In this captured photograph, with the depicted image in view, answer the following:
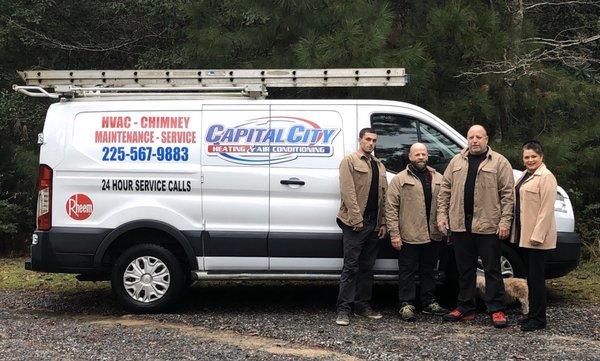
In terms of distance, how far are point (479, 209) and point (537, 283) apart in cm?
83

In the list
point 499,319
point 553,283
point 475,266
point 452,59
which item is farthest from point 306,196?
point 553,283

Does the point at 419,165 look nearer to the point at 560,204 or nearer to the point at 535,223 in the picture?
the point at 535,223

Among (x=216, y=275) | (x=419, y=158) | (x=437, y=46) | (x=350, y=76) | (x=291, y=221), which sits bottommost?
(x=216, y=275)

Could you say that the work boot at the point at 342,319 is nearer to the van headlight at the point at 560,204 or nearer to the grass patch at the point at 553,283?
the van headlight at the point at 560,204

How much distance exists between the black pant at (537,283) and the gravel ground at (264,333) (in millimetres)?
200

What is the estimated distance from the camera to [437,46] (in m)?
9.20

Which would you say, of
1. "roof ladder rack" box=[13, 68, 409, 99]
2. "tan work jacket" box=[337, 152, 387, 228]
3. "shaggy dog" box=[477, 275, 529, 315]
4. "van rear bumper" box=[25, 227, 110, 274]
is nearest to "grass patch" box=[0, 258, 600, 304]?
"shaggy dog" box=[477, 275, 529, 315]

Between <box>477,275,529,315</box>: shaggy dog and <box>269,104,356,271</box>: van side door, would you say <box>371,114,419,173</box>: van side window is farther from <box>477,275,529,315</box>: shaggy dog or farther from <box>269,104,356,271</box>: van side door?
<box>477,275,529,315</box>: shaggy dog

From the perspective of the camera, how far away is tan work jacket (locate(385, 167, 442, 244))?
6754 millimetres

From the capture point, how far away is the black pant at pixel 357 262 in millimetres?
6734

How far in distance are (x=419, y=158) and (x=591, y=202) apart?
4928 millimetres

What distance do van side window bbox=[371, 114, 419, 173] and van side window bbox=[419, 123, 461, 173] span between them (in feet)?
0.32

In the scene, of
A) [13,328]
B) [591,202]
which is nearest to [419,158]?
[13,328]

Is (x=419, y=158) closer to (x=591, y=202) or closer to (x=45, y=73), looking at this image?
(x=45, y=73)
